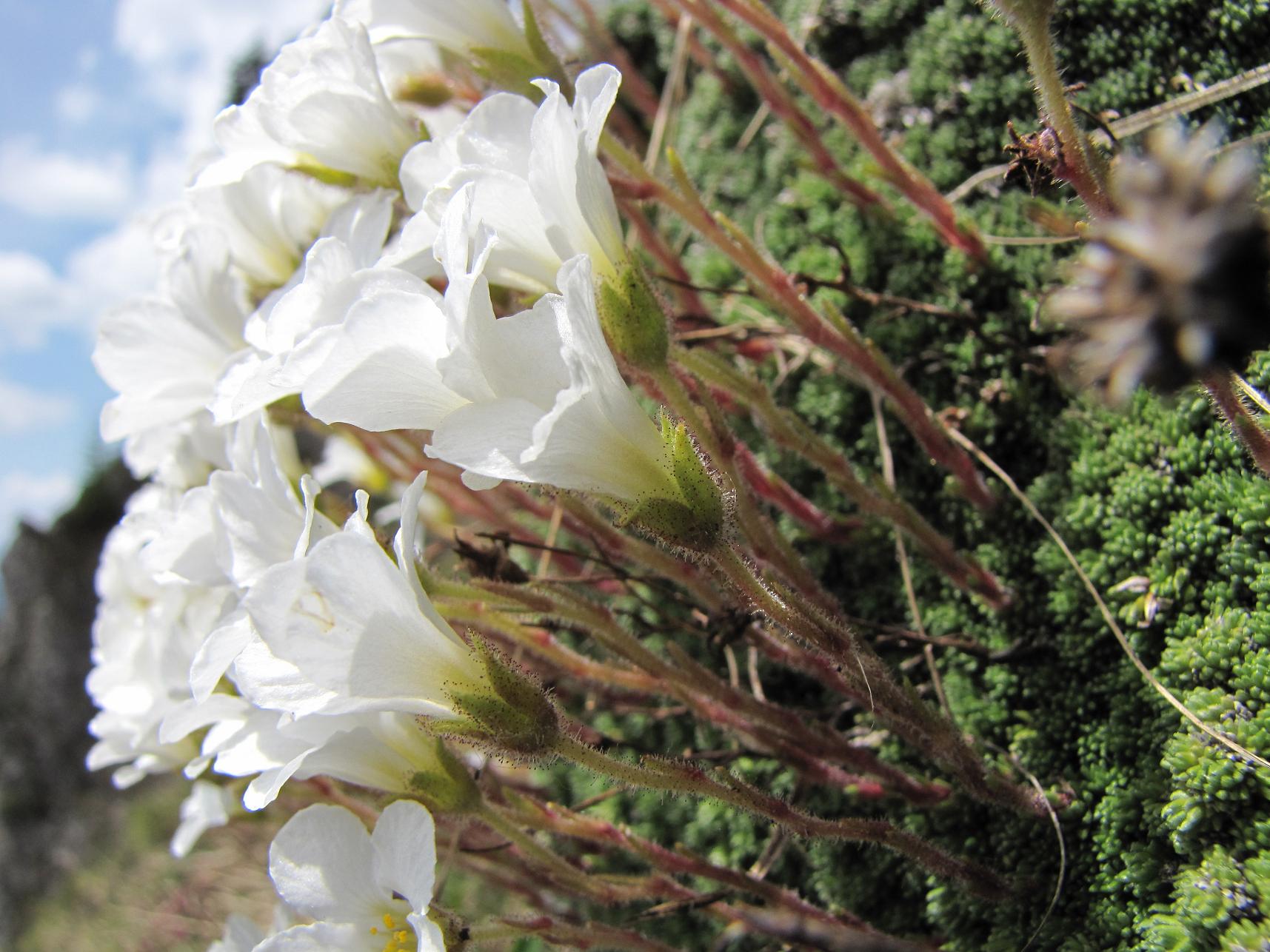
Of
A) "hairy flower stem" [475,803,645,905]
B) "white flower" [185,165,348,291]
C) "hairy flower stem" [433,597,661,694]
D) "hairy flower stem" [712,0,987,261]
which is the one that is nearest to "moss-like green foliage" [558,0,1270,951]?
"hairy flower stem" [712,0,987,261]

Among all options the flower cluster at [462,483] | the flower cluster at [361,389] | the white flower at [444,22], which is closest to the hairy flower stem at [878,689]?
the flower cluster at [462,483]

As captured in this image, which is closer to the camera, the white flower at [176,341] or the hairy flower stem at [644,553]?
the hairy flower stem at [644,553]

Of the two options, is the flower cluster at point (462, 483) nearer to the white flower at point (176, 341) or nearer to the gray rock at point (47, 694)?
the white flower at point (176, 341)

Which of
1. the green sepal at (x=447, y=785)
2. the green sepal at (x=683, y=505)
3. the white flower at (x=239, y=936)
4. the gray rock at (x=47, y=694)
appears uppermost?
the green sepal at (x=683, y=505)

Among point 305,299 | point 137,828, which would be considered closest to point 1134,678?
point 305,299

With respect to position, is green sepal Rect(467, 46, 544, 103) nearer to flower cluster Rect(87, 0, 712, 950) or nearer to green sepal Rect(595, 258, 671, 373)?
flower cluster Rect(87, 0, 712, 950)

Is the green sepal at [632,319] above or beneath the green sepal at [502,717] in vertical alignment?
above
